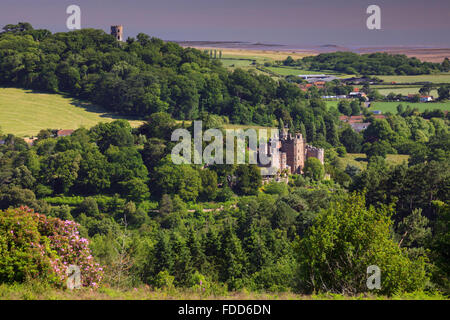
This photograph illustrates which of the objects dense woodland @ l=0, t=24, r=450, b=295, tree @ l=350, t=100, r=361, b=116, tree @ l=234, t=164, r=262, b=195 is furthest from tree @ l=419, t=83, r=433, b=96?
tree @ l=234, t=164, r=262, b=195

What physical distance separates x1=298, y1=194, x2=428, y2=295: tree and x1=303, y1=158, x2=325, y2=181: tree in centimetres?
3082

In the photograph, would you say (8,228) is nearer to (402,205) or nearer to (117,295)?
(117,295)

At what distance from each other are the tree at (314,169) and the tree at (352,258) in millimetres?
30820

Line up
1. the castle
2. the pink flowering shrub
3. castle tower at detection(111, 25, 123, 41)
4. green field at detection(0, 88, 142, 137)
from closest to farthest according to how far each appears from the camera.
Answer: the pink flowering shrub, the castle, green field at detection(0, 88, 142, 137), castle tower at detection(111, 25, 123, 41)

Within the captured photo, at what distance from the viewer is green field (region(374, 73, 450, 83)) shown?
8731 cm

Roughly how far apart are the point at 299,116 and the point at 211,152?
21.4 meters

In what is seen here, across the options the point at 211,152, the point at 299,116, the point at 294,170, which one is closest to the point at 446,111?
the point at 299,116

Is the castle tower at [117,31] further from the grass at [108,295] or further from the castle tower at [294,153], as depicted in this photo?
the grass at [108,295]

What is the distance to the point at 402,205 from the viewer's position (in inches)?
1214

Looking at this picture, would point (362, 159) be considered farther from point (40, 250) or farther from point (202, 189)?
point (40, 250)

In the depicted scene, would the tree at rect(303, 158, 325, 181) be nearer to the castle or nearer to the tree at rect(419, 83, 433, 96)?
the castle

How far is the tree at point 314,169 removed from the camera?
4456 centimetres

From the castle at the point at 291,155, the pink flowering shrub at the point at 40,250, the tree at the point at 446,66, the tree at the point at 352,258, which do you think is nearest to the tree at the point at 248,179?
the castle at the point at 291,155
